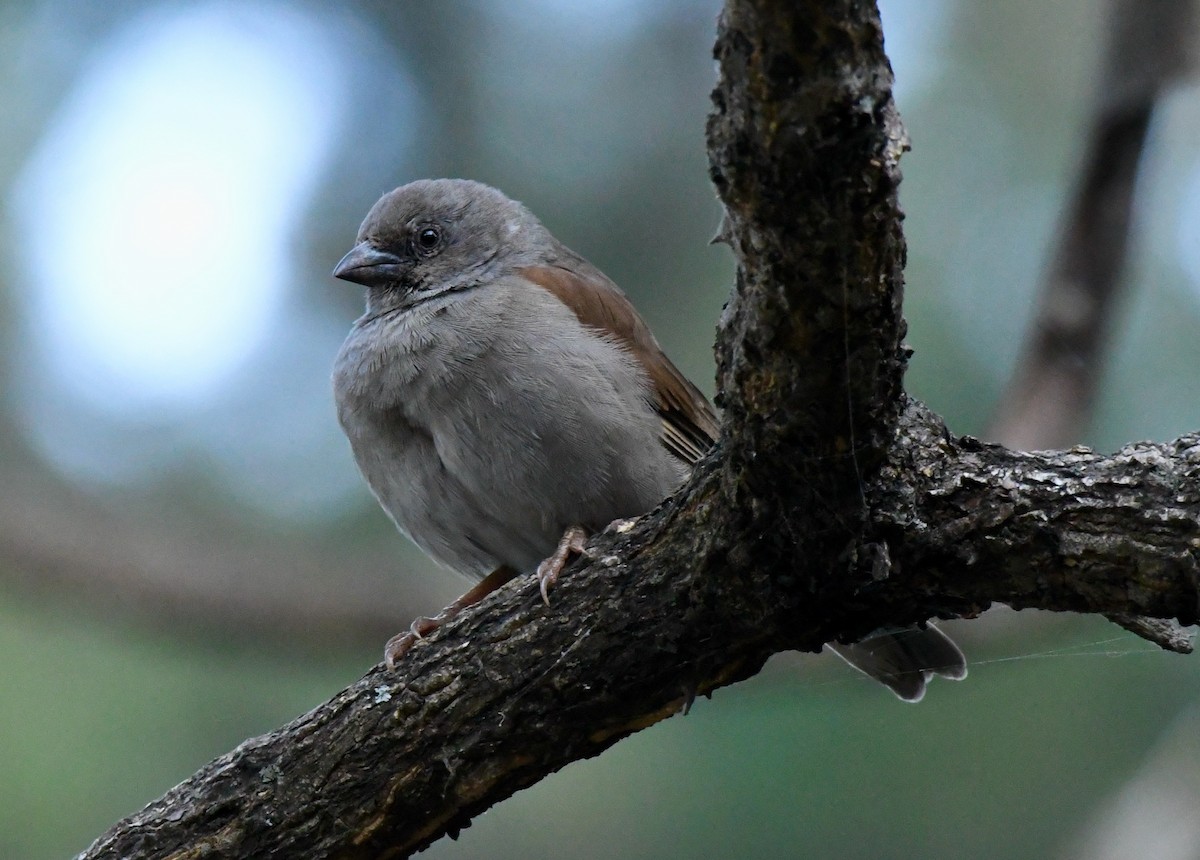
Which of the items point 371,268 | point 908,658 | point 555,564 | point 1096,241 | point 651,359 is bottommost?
point 908,658

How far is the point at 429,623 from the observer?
3.62 m

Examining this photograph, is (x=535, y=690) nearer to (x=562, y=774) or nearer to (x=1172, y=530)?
(x=1172, y=530)

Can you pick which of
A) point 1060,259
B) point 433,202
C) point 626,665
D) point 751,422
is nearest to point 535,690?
point 626,665

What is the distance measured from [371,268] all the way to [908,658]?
2404 millimetres

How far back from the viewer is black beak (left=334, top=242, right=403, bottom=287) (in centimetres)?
472

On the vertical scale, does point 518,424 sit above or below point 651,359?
below

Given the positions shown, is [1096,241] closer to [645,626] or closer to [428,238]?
[428,238]

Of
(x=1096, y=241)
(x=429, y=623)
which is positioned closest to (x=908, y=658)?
(x=429, y=623)

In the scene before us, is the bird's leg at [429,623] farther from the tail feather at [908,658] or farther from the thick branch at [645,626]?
the tail feather at [908,658]

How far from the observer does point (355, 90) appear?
693 cm

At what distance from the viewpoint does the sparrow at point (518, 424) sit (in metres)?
3.79

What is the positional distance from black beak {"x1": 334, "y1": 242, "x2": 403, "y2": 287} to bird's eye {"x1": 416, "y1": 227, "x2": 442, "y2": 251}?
0.39 ft

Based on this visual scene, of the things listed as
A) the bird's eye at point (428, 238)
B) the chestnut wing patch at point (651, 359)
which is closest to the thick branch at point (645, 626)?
the chestnut wing patch at point (651, 359)

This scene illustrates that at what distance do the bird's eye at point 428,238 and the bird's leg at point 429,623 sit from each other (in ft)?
4.39
